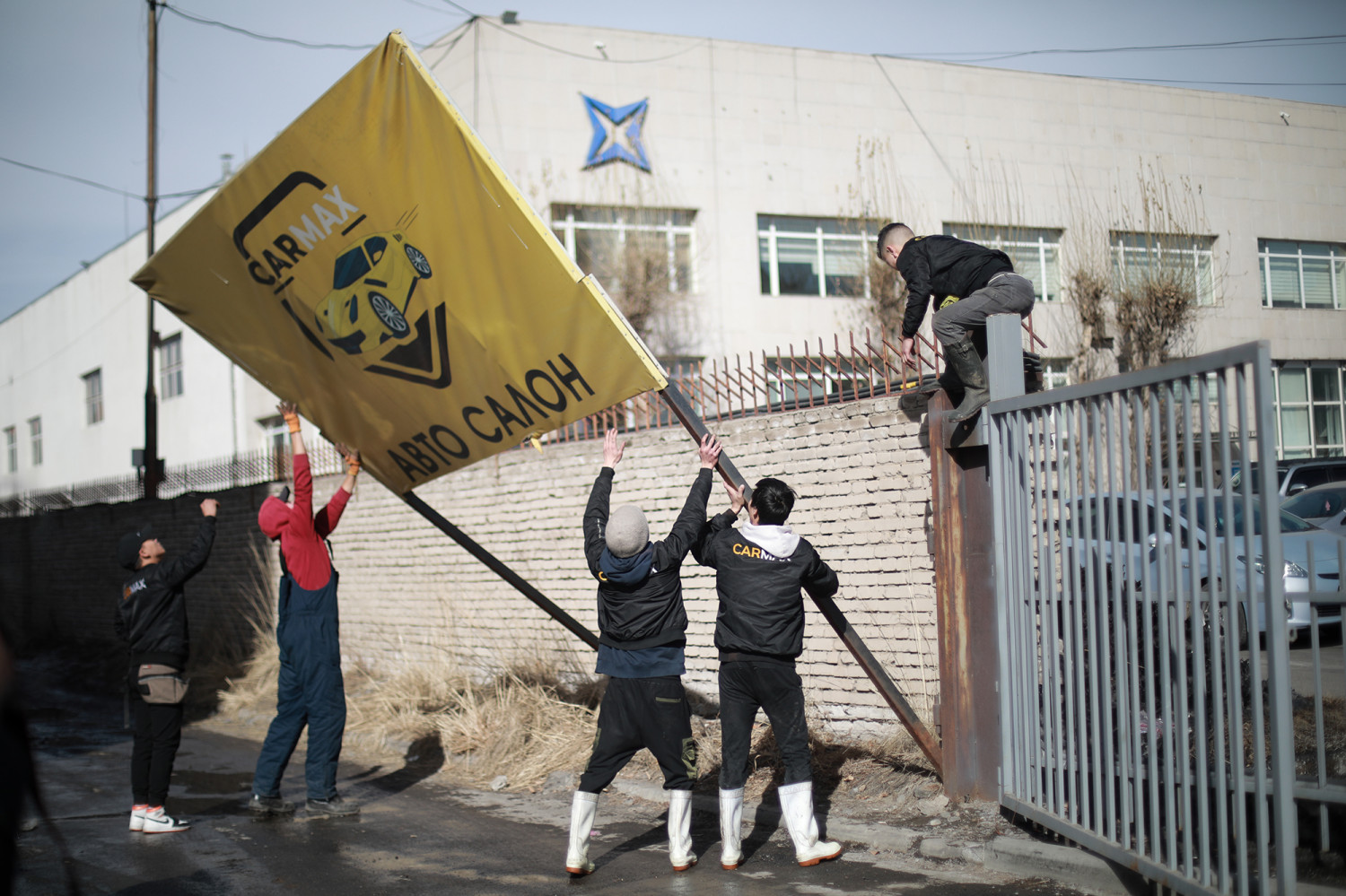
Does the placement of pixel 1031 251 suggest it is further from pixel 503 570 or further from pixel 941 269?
pixel 503 570

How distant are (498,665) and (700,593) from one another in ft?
8.68

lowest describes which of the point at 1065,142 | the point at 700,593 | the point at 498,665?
the point at 498,665

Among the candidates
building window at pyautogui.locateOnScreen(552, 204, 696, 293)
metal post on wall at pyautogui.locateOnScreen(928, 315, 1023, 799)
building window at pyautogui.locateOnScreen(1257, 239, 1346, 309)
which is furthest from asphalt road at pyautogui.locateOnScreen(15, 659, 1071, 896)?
building window at pyautogui.locateOnScreen(1257, 239, 1346, 309)

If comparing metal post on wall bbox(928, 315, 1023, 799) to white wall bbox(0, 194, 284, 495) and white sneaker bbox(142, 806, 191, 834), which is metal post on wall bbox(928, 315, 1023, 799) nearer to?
white sneaker bbox(142, 806, 191, 834)

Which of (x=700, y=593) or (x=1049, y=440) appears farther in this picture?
(x=700, y=593)

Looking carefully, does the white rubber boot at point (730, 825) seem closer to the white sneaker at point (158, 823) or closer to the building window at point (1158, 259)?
the white sneaker at point (158, 823)

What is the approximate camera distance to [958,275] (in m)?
5.61

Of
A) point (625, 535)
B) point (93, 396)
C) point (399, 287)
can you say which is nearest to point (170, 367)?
point (93, 396)

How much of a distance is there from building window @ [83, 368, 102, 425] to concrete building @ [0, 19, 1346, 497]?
28.1 ft

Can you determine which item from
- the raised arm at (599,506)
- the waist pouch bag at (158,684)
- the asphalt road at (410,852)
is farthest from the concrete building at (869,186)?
the raised arm at (599,506)

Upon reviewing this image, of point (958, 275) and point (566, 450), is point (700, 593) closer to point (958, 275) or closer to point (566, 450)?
point (566, 450)

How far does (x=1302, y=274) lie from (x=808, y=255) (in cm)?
1116

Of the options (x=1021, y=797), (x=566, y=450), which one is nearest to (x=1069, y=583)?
(x=1021, y=797)

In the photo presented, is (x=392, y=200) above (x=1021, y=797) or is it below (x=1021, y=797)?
above
